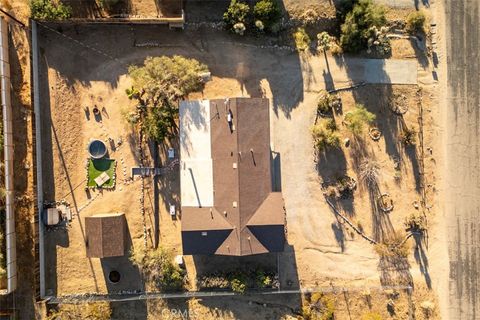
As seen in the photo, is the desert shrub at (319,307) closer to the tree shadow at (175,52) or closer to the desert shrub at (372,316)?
the desert shrub at (372,316)

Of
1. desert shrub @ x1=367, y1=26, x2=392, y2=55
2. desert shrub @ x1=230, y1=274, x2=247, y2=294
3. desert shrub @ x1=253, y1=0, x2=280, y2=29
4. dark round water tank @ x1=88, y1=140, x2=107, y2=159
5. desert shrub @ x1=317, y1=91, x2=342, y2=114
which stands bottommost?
desert shrub @ x1=230, y1=274, x2=247, y2=294

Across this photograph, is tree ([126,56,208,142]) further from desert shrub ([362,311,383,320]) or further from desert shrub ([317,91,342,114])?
desert shrub ([362,311,383,320])

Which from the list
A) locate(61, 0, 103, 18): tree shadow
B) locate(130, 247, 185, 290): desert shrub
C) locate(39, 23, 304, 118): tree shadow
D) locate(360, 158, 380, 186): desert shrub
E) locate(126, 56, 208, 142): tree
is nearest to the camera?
locate(126, 56, 208, 142): tree

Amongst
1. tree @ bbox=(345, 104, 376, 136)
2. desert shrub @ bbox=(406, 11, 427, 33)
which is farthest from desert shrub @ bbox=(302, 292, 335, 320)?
desert shrub @ bbox=(406, 11, 427, 33)

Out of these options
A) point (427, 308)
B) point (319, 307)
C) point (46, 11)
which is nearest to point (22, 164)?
Answer: point (46, 11)

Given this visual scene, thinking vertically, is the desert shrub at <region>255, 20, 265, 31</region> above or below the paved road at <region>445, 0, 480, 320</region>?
above

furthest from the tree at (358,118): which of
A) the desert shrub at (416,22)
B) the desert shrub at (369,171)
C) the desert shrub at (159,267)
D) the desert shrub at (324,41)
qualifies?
the desert shrub at (159,267)

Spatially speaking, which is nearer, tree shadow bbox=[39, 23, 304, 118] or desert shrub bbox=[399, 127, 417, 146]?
tree shadow bbox=[39, 23, 304, 118]
